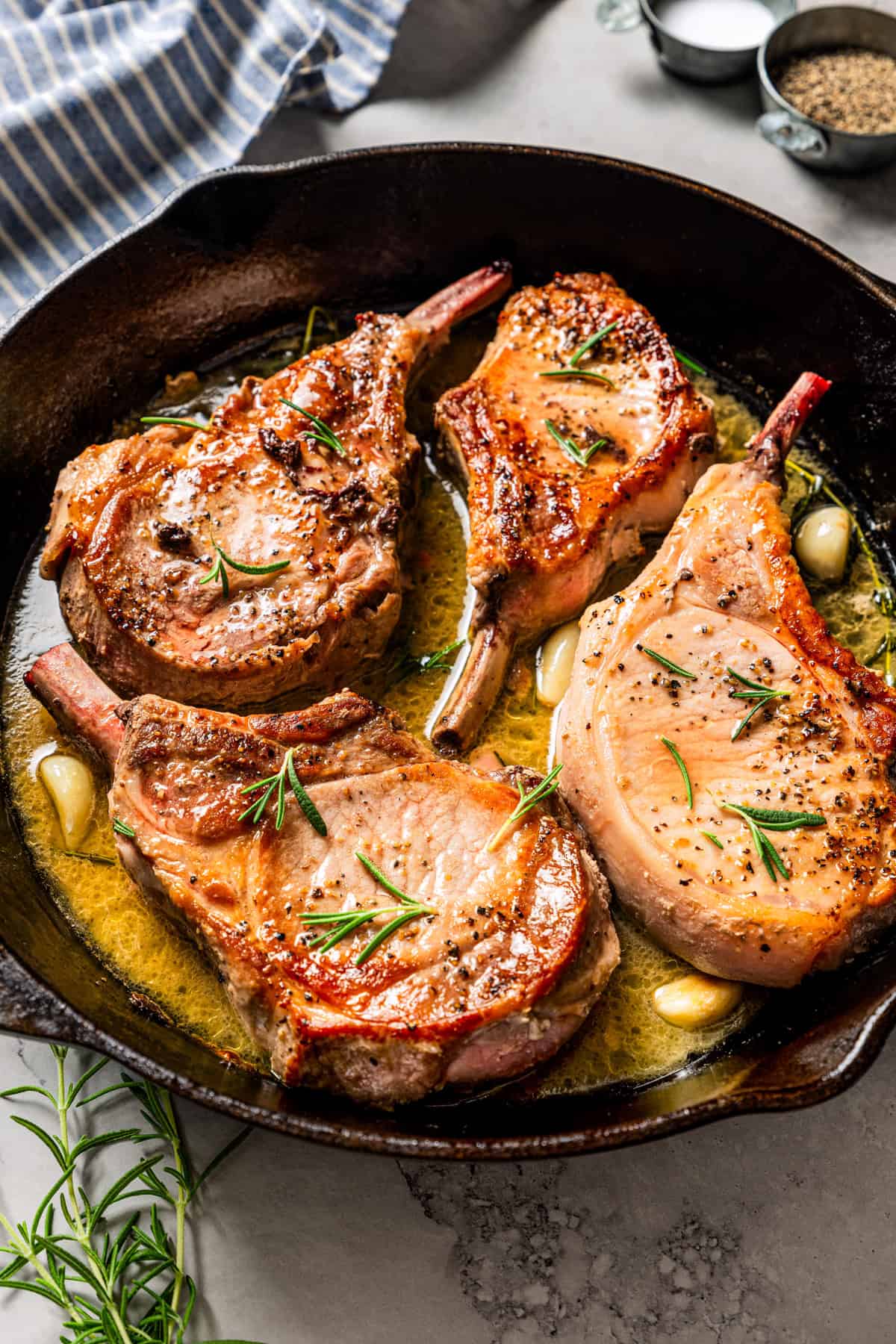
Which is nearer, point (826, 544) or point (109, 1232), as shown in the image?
point (109, 1232)

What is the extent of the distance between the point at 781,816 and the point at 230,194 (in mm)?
2196

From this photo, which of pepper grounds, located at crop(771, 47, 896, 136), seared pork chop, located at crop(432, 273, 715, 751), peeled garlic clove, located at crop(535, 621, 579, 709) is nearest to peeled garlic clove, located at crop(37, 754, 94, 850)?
seared pork chop, located at crop(432, 273, 715, 751)

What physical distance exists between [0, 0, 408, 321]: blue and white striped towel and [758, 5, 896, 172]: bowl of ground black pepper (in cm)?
146

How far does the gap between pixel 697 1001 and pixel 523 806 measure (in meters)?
0.58

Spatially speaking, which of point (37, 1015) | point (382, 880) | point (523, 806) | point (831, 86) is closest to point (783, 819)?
point (523, 806)

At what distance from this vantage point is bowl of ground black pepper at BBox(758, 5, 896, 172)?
13.1 feet

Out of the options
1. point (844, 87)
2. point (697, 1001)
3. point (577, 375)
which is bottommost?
point (697, 1001)

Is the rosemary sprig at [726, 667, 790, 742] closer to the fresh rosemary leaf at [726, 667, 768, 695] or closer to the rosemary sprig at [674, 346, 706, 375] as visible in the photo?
the fresh rosemary leaf at [726, 667, 768, 695]

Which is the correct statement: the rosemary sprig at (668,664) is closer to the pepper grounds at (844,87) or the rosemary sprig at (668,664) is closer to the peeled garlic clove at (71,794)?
the peeled garlic clove at (71,794)

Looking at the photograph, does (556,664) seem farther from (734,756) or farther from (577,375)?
(577,375)

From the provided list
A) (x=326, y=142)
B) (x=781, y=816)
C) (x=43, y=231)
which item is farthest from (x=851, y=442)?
(x=43, y=231)

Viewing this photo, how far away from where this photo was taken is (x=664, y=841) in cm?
267

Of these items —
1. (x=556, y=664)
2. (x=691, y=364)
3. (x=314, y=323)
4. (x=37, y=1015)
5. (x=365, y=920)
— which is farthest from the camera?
(x=314, y=323)

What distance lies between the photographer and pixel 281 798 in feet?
8.44
